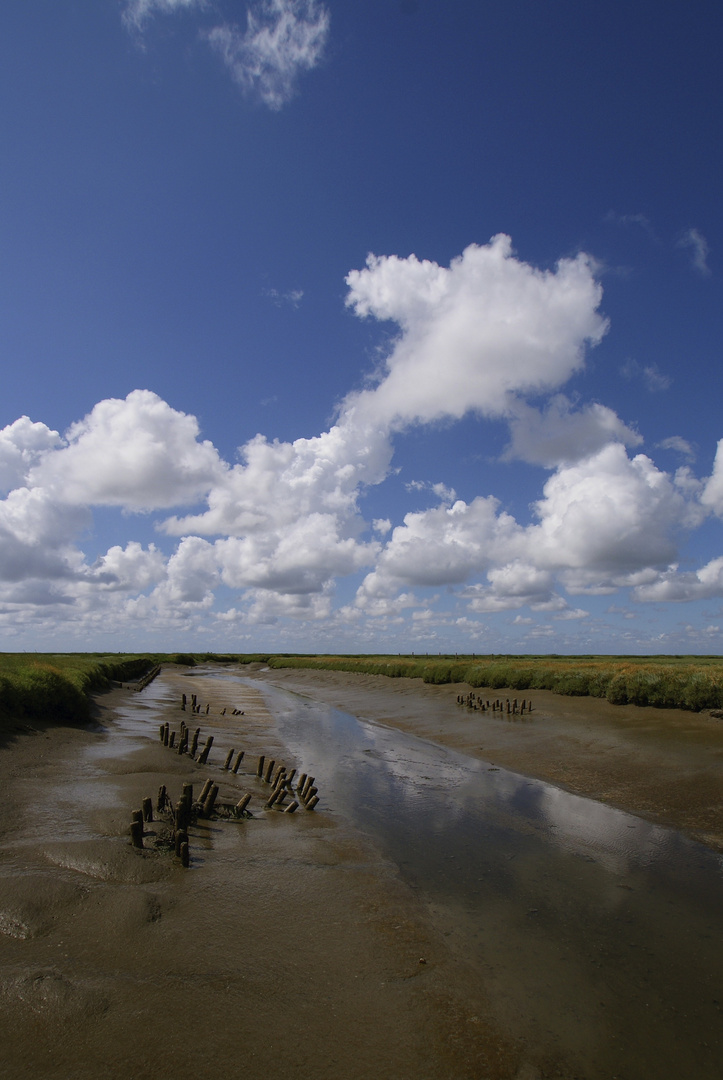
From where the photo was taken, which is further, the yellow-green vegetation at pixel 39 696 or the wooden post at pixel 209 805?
the yellow-green vegetation at pixel 39 696

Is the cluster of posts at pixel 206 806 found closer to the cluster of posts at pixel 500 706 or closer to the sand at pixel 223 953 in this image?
the sand at pixel 223 953

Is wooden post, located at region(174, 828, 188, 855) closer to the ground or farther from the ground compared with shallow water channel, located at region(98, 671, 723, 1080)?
farther from the ground

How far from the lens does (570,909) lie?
8.98m

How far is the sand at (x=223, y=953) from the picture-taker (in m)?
5.39

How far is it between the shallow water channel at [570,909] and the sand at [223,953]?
21.0 inches

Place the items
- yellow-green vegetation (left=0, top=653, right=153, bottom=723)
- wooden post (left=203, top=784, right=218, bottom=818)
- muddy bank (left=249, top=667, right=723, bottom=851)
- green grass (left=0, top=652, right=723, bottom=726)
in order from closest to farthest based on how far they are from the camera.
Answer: wooden post (left=203, top=784, right=218, bottom=818)
muddy bank (left=249, top=667, right=723, bottom=851)
yellow-green vegetation (left=0, top=653, right=153, bottom=723)
green grass (left=0, top=652, right=723, bottom=726)

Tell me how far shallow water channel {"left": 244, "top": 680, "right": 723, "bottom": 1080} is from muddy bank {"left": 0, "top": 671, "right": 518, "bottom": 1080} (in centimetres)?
61

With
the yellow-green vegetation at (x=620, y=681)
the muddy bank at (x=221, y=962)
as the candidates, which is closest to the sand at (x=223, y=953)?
the muddy bank at (x=221, y=962)

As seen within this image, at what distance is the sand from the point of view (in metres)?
5.39

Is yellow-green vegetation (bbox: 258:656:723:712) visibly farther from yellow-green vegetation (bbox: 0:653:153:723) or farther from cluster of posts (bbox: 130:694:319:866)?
yellow-green vegetation (bbox: 0:653:153:723)

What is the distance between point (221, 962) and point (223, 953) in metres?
0.20

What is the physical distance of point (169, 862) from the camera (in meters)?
9.66

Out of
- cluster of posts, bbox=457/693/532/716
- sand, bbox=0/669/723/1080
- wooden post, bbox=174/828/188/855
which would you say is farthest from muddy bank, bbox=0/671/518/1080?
cluster of posts, bbox=457/693/532/716

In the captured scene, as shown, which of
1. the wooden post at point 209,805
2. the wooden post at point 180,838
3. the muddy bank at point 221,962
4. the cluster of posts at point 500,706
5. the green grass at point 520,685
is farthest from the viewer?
the cluster of posts at point 500,706
